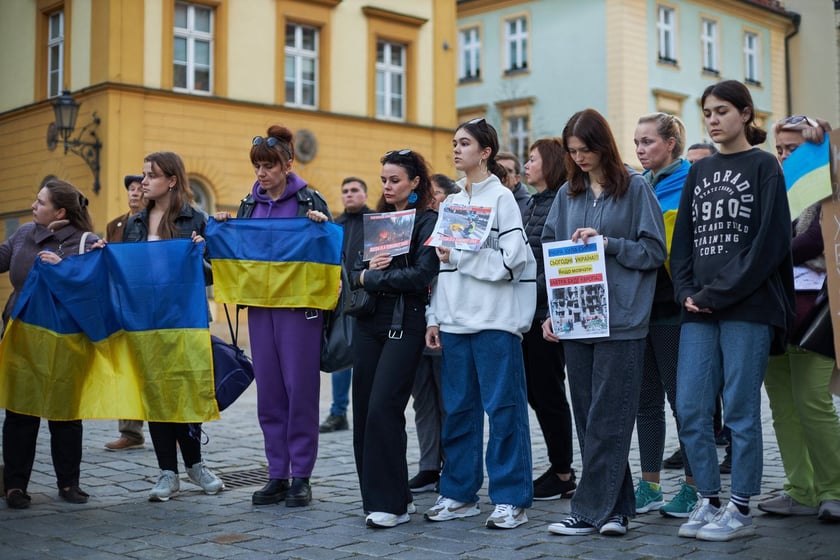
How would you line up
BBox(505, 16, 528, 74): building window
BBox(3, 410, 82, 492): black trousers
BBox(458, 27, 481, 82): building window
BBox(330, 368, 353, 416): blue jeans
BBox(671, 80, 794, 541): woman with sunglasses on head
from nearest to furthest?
BBox(671, 80, 794, 541): woman with sunglasses on head
BBox(3, 410, 82, 492): black trousers
BBox(330, 368, 353, 416): blue jeans
BBox(505, 16, 528, 74): building window
BBox(458, 27, 481, 82): building window

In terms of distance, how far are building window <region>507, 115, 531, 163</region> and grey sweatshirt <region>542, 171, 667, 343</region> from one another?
30675 mm

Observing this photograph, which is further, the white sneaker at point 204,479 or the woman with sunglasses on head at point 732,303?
the white sneaker at point 204,479

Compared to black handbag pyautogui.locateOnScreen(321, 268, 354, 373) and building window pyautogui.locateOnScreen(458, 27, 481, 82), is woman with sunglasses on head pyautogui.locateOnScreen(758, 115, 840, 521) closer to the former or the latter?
black handbag pyautogui.locateOnScreen(321, 268, 354, 373)

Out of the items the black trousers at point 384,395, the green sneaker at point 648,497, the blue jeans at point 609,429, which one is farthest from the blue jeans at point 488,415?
the green sneaker at point 648,497

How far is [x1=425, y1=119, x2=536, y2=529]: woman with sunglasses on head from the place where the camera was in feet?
18.6

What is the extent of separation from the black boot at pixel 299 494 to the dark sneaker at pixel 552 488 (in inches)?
53.3

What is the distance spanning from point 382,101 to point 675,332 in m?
20.7

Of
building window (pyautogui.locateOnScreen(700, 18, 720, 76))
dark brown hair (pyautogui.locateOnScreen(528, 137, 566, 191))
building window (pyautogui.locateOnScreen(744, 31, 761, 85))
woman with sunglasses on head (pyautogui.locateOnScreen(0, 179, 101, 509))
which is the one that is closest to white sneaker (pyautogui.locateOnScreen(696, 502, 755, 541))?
dark brown hair (pyautogui.locateOnScreen(528, 137, 566, 191))

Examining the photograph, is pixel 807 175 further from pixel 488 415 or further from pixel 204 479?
pixel 204 479

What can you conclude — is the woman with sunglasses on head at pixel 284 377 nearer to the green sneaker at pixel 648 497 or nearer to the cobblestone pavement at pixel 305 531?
the cobblestone pavement at pixel 305 531

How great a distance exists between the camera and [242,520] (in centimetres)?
591

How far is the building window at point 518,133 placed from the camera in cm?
3612

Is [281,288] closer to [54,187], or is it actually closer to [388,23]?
[54,187]

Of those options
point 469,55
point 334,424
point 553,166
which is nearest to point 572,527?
point 553,166
